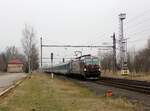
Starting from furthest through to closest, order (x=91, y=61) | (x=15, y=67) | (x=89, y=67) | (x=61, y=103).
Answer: (x=15, y=67)
(x=91, y=61)
(x=89, y=67)
(x=61, y=103)

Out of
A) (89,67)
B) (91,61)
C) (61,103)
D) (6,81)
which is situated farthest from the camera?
(91,61)

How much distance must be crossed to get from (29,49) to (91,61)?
33.4 metres

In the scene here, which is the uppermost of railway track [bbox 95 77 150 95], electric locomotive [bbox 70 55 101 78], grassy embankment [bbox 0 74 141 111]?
electric locomotive [bbox 70 55 101 78]

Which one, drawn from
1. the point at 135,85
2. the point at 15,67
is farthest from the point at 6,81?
the point at 15,67

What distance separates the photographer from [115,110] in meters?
13.6

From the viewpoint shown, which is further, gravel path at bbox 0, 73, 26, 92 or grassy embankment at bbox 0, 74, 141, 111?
gravel path at bbox 0, 73, 26, 92

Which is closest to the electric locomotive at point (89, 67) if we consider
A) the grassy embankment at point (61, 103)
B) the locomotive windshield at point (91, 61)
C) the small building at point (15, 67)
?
the locomotive windshield at point (91, 61)

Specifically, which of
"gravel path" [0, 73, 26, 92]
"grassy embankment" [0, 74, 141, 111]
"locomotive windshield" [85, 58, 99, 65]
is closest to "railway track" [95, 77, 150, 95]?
"grassy embankment" [0, 74, 141, 111]

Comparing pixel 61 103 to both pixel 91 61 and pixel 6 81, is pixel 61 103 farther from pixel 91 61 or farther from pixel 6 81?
pixel 91 61

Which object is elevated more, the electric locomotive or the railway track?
the electric locomotive

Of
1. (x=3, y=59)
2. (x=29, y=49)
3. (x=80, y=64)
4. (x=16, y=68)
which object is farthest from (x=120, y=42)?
(x=3, y=59)

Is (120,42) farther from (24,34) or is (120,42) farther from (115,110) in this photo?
(115,110)

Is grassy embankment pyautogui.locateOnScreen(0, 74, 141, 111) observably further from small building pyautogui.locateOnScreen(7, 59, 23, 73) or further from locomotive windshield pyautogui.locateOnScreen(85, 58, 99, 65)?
small building pyautogui.locateOnScreen(7, 59, 23, 73)

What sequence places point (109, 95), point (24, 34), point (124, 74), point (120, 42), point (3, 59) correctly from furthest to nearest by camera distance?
point (3, 59), point (24, 34), point (120, 42), point (124, 74), point (109, 95)
